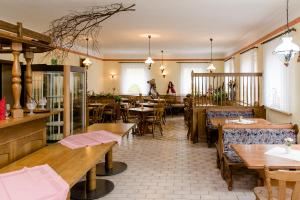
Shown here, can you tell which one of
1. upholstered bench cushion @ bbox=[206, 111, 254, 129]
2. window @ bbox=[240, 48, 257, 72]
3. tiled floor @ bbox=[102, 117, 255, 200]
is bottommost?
tiled floor @ bbox=[102, 117, 255, 200]

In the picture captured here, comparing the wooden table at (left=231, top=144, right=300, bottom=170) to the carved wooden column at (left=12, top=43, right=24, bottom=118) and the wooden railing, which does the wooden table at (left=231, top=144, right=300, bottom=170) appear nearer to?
the carved wooden column at (left=12, top=43, right=24, bottom=118)

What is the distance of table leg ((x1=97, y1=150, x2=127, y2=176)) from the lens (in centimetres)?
452

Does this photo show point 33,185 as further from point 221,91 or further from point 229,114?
point 221,91

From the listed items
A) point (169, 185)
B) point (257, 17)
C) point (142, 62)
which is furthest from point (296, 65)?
point (142, 62)

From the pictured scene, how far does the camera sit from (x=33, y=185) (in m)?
1.93

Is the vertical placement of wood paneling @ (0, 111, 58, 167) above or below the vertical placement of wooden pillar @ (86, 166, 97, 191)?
above

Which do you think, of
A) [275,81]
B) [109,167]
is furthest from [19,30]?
[275,81]

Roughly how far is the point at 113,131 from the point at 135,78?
9554 millimetres

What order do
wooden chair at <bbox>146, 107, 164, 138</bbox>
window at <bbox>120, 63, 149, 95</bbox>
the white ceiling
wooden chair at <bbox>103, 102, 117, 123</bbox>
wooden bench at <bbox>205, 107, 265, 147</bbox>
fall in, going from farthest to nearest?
window at <bbox>120, 63, 149, 95</bbox>
wooden chair at <bbox>103, 102, 117, 123</bbox>
wooden chair at <bbox>146, 107, 164, 138</bbox>
wooden bench at <bbox>205, 107, 265, 147</bbox>
the white ceiling

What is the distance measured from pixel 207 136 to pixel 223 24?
259 cm

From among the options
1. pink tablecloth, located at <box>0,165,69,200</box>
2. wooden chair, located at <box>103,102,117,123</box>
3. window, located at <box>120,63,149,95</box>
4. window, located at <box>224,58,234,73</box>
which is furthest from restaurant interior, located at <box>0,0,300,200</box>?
window, located at <box>120,63,149,95</box>

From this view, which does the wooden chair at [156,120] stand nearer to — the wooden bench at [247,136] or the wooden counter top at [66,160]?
the wooden bench at [247,136]

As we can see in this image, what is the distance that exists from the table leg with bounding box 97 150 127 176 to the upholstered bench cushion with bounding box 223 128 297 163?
1779mm

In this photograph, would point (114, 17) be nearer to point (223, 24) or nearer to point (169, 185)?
point (223, 24)
